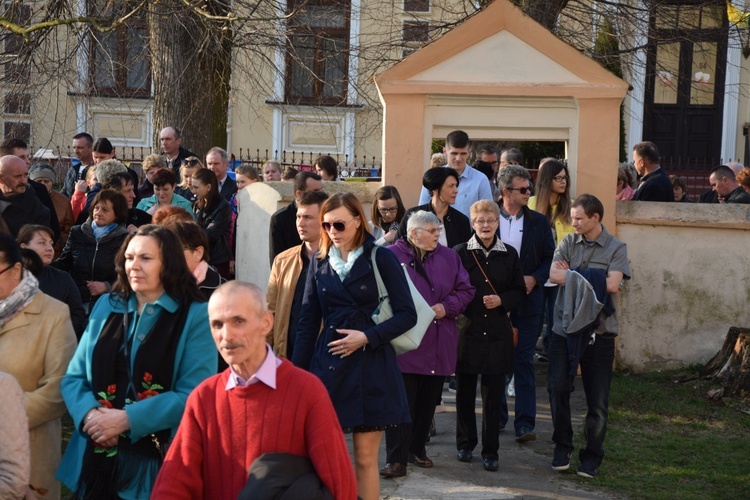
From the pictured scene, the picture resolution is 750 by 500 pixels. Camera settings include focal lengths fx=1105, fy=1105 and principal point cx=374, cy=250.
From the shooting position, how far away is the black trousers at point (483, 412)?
7.64 m

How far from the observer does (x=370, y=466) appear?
5977 millimetres

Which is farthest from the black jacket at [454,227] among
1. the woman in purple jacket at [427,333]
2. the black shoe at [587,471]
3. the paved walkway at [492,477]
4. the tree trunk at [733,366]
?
the tree trunk at [733,366]

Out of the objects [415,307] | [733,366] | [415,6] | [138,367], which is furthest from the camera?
[415,6]

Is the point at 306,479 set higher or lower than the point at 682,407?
higher

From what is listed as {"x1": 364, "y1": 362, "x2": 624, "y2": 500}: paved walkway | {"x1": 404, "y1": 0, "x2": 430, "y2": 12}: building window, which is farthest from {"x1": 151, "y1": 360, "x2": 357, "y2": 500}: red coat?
{"x1": 404, "y1": 0, "x2": 430, "y2": 12}: building window

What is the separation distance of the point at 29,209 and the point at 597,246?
4621mm

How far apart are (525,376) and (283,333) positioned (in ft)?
Result: 7.77

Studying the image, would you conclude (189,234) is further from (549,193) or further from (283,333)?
(549,193)

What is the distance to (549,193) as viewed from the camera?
957cm

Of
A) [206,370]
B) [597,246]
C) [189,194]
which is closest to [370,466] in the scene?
[206,370]

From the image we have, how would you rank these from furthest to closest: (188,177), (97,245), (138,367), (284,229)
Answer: (188,177) → (97,245) → (284,229) → (138,367)

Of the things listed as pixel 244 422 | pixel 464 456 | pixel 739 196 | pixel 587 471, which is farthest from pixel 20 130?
pixel 244 422

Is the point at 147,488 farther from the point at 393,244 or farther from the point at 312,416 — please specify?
the point at 393,244

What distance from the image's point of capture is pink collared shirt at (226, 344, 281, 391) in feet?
13.3
